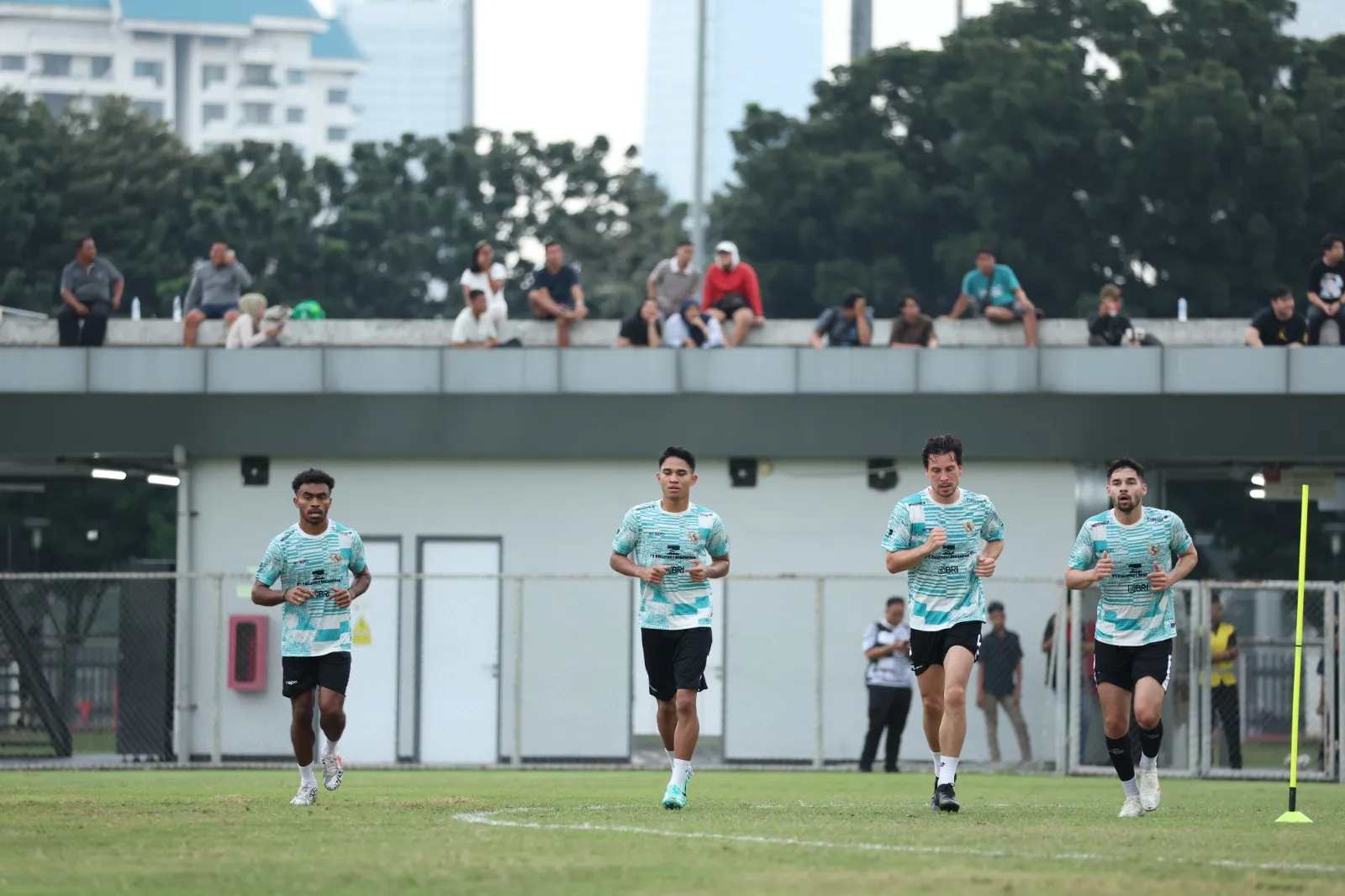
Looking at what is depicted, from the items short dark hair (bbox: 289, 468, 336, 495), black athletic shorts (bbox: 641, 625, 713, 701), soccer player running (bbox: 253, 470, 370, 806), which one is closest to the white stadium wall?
soccer player running (bbox: 253, 470, 370, 806)

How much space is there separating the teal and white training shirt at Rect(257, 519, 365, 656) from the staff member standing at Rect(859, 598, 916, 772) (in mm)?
10533

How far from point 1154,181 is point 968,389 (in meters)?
23.4

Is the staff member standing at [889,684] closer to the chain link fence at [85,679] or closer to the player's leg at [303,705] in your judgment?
the chain link fence at [85,679]

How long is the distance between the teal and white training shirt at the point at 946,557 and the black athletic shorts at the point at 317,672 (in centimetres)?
327

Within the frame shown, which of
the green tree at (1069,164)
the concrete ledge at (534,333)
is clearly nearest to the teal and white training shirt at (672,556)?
the concrete ledge at (534,333)

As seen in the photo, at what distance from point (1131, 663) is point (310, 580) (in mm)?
4667

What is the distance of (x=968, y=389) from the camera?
25.3 m

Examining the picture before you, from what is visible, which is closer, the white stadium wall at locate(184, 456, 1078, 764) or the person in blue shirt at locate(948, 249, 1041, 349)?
the white stadium wall at locate(184, 456, 1078, 764)

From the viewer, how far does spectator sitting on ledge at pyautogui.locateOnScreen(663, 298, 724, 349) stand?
85.8 ft

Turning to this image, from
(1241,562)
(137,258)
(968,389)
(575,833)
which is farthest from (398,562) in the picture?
(137,258)

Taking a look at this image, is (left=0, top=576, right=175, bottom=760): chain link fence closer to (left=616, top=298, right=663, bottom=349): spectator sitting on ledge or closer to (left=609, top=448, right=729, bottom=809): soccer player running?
(left=616, top=298, right=663, bottom=349): spectator sitting on ledge

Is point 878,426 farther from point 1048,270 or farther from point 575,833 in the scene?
point 1048,270

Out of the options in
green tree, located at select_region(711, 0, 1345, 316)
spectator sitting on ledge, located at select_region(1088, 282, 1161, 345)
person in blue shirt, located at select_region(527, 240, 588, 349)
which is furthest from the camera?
green tree, located at select_region(711, 0, 1345, 316)

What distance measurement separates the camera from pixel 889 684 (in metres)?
22.9
